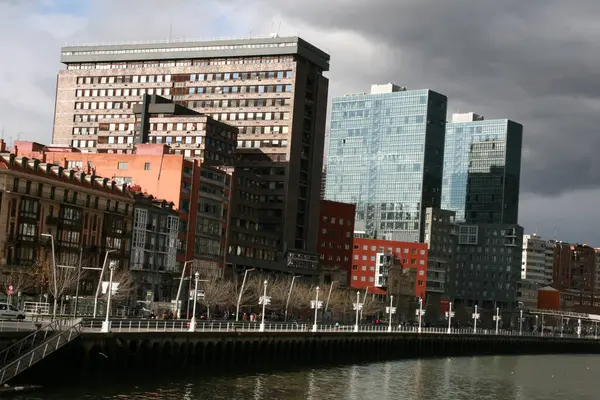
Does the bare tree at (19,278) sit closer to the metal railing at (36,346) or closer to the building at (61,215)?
the building at (61,215)

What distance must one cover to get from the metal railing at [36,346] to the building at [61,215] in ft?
129

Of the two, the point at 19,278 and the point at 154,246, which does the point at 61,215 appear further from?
the point at 154,246

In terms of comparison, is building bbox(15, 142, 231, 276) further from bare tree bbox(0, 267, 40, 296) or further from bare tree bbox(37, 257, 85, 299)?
bare tree bbox(0, 267, 40, 296)

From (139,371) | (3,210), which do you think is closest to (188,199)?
(3,210)

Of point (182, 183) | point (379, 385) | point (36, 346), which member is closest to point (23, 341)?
point (36, 346)

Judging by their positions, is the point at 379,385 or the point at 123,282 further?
the point at 123,282

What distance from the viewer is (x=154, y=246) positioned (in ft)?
533

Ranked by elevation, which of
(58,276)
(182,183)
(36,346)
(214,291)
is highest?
(182,183)

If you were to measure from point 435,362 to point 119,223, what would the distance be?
5253cm

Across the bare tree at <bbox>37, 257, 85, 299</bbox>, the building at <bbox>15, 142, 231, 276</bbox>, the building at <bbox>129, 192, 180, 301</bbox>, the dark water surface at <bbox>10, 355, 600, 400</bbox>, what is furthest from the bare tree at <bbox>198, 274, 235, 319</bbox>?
the dark water surface at <bbox>10, 355, 600, 400</bbox>

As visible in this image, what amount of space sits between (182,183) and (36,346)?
3832 inches

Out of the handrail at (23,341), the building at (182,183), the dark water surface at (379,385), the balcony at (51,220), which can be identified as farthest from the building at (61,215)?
the handrail at (23,341)

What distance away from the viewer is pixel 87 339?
84500 mm

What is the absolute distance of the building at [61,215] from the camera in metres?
131
